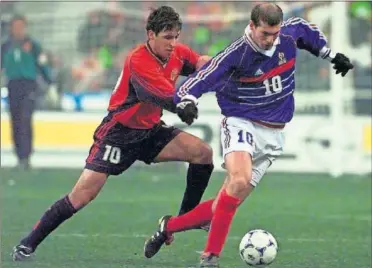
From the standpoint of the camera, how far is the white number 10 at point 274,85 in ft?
25.6

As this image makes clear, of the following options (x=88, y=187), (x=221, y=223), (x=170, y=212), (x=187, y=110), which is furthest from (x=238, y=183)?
(x=170, y=212)

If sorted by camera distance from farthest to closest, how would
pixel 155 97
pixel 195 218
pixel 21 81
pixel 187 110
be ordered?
pixel 21 81 → pixel 195 218 → pixel 155 97 → pixel 187 110

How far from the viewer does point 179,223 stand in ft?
26.7

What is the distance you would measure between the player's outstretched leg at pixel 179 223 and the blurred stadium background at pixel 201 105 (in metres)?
4.47

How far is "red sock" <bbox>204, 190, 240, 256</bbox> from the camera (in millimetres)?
7520

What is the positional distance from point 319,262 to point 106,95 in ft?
33.3

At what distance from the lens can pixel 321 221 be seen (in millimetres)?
11312

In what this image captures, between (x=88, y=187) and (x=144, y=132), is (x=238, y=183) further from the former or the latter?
(x=88, y=187)

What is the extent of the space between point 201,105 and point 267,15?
32.5 feet

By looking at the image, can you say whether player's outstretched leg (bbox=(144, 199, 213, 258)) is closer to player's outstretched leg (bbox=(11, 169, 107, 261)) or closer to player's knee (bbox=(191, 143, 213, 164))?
player's knee (bbox=(191, 143, 213, 164))

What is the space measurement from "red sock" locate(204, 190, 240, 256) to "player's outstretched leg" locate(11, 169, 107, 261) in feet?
3.43

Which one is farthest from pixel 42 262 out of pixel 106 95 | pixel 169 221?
pixel 106 95

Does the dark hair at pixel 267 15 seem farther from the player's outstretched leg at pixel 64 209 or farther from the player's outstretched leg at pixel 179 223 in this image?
the player's outstretched leg at pixel 64 209

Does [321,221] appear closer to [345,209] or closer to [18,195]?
[345,209]
